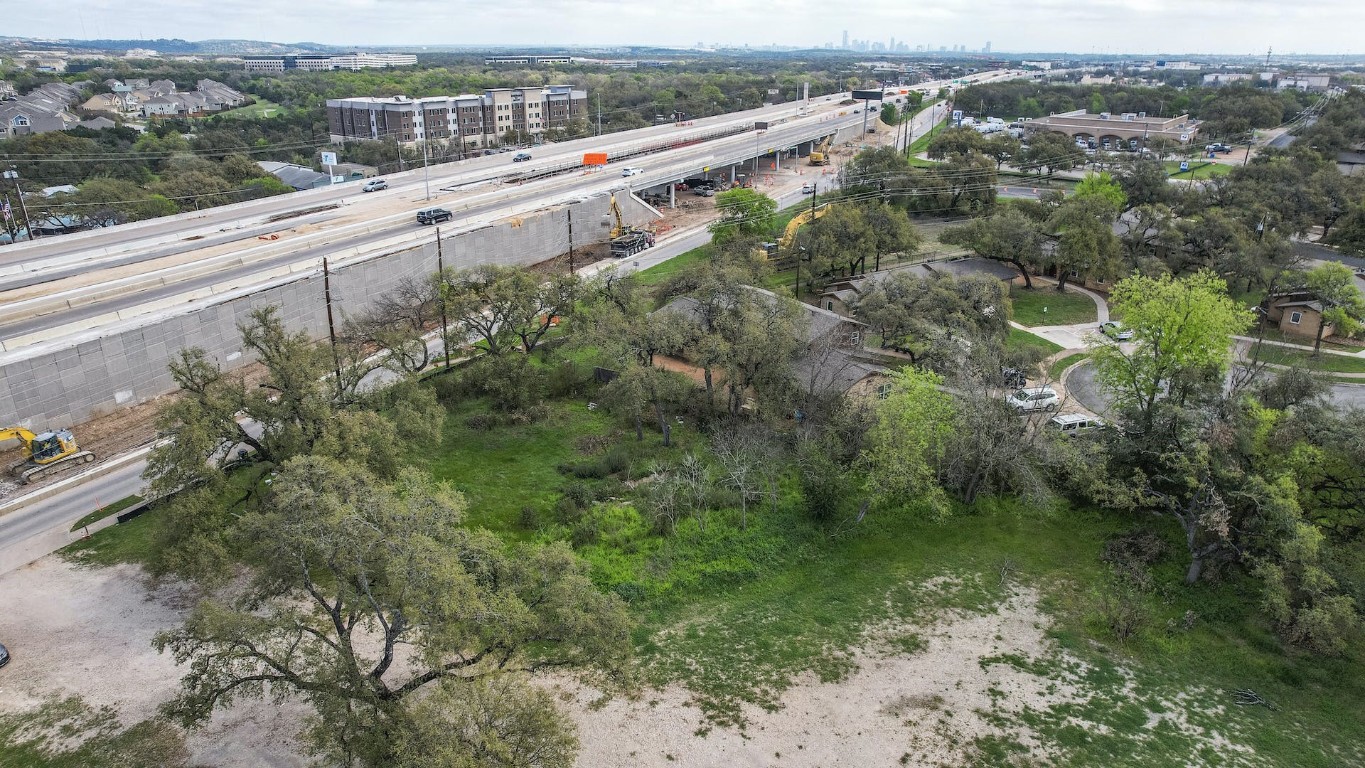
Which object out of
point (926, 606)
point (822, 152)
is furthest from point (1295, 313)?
point (822, 152)

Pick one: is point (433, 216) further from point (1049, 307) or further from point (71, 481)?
point (1049, 307)

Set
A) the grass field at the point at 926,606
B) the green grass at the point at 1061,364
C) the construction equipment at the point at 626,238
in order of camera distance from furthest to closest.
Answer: the construction equipment at the point at 626,238
the green grass at the point at 1061,364
the grass field at the point at 926,606

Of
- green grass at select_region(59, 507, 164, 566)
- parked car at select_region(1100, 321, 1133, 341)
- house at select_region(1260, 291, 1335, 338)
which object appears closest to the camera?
green grass at select_region(59, 507, 164, 566)

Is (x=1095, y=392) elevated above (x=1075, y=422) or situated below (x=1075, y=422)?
below

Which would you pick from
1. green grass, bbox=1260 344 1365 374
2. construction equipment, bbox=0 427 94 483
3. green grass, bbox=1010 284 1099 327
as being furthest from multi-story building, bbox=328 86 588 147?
green grass, bbox=1260 344 1365 374

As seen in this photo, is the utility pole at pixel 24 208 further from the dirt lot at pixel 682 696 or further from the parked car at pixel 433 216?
the dirt lot at pixel 682 696

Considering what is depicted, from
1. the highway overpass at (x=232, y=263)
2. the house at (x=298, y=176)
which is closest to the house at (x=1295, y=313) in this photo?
the highway overpass at (x=232, y=263)

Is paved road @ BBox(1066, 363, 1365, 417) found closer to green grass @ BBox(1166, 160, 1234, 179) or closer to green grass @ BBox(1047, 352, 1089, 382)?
green grass @ BBox(1047, 352, 1089, 382)
